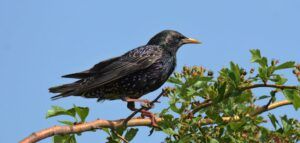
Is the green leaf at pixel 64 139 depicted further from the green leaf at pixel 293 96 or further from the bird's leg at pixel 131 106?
the bird's leg at pixel 131 106

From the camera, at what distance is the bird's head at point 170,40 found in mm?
7488

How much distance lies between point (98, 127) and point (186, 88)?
27.6 inches

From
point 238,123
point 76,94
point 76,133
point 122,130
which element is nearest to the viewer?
point 238,123

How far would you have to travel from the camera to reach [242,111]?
3883 mm

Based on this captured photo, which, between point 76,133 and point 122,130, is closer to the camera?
point 76,133

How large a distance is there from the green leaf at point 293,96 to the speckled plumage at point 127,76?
3.07m

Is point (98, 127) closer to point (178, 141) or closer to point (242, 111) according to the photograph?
point (178, 141)

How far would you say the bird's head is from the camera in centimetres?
749

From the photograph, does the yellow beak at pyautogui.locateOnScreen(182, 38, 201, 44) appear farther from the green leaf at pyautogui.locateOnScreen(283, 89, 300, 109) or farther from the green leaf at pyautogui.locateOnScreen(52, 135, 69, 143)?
the green leaf at pyautogui.locateOnScreen(283, 89, 300, 109)

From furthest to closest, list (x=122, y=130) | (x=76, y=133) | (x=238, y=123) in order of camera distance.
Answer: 1. (x=122, y=130)
2. (x=76, y=133)
3. (x=238, y=123)

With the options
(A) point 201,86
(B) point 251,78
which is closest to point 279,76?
(B) point 251,78

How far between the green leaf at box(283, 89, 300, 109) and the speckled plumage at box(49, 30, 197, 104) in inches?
121

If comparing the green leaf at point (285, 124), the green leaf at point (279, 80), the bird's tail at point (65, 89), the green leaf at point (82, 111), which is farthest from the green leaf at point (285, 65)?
the bird's tail at point (65, 89)

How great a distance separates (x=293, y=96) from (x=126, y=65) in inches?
137
